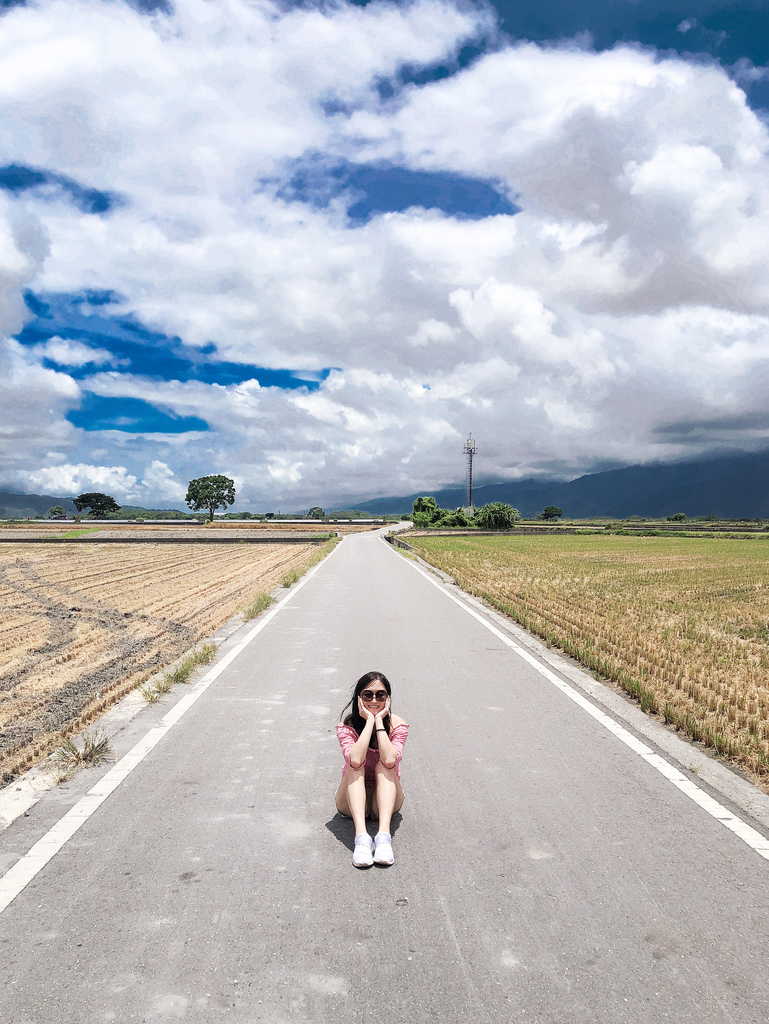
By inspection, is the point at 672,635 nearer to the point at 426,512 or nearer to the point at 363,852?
the point at 363,852

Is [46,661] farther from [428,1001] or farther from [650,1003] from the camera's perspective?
[650,1003]

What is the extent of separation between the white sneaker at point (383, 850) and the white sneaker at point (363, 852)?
0.12 feet

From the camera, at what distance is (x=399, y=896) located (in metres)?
3.32

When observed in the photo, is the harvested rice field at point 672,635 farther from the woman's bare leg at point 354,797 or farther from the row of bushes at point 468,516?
the row of bushes at point 468,516

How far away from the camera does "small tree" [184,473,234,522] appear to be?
154 m

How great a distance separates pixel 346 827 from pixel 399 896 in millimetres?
862

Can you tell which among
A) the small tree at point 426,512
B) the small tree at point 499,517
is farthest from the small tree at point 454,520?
the small tree at point 499,517

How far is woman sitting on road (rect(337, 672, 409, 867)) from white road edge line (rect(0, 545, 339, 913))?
169cm

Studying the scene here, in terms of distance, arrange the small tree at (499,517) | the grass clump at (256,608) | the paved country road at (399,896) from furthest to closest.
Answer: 1. the small tree at (499,517)
2. the grass clump at (256,608)
3. the paved country road at (399,896)

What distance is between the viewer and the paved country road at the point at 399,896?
2.63 metres

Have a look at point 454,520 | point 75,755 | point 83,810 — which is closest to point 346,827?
point 83,810

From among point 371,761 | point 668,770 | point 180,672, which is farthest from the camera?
point 180,672

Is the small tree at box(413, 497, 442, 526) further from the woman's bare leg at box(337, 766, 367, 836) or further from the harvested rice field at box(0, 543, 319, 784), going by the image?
the woman's bare leg at box(337, 766, 367, 836)

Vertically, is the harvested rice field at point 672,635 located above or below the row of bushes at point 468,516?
below
